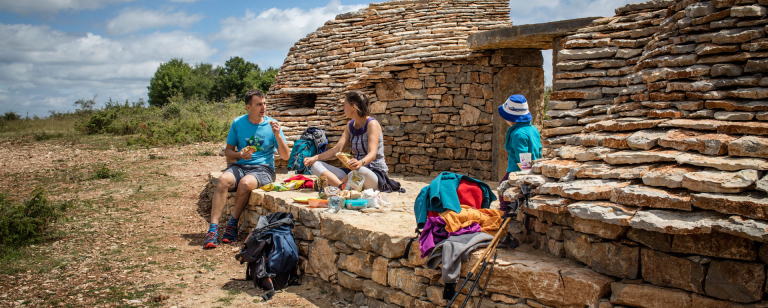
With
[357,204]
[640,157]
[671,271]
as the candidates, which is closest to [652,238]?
[671,271]

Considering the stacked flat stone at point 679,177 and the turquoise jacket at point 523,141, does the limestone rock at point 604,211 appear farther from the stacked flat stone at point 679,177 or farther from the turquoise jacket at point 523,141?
the turquoise jacket at point 523,141

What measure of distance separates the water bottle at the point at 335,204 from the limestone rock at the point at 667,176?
289cm

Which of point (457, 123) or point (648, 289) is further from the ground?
point (457, 123)

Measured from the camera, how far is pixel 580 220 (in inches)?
115

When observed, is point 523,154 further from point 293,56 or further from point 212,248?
point 293,56

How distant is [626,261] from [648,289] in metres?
0.19

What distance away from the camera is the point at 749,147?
258cm

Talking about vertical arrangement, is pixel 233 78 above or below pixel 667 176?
above

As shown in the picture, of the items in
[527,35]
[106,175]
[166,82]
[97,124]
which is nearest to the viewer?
[527,35]

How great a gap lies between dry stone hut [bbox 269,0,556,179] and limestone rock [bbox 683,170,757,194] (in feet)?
15.3

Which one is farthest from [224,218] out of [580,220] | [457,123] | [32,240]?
[580,220]

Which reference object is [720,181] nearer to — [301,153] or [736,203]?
[736,203]

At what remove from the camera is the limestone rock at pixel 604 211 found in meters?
2.62

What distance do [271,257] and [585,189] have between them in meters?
2.94
